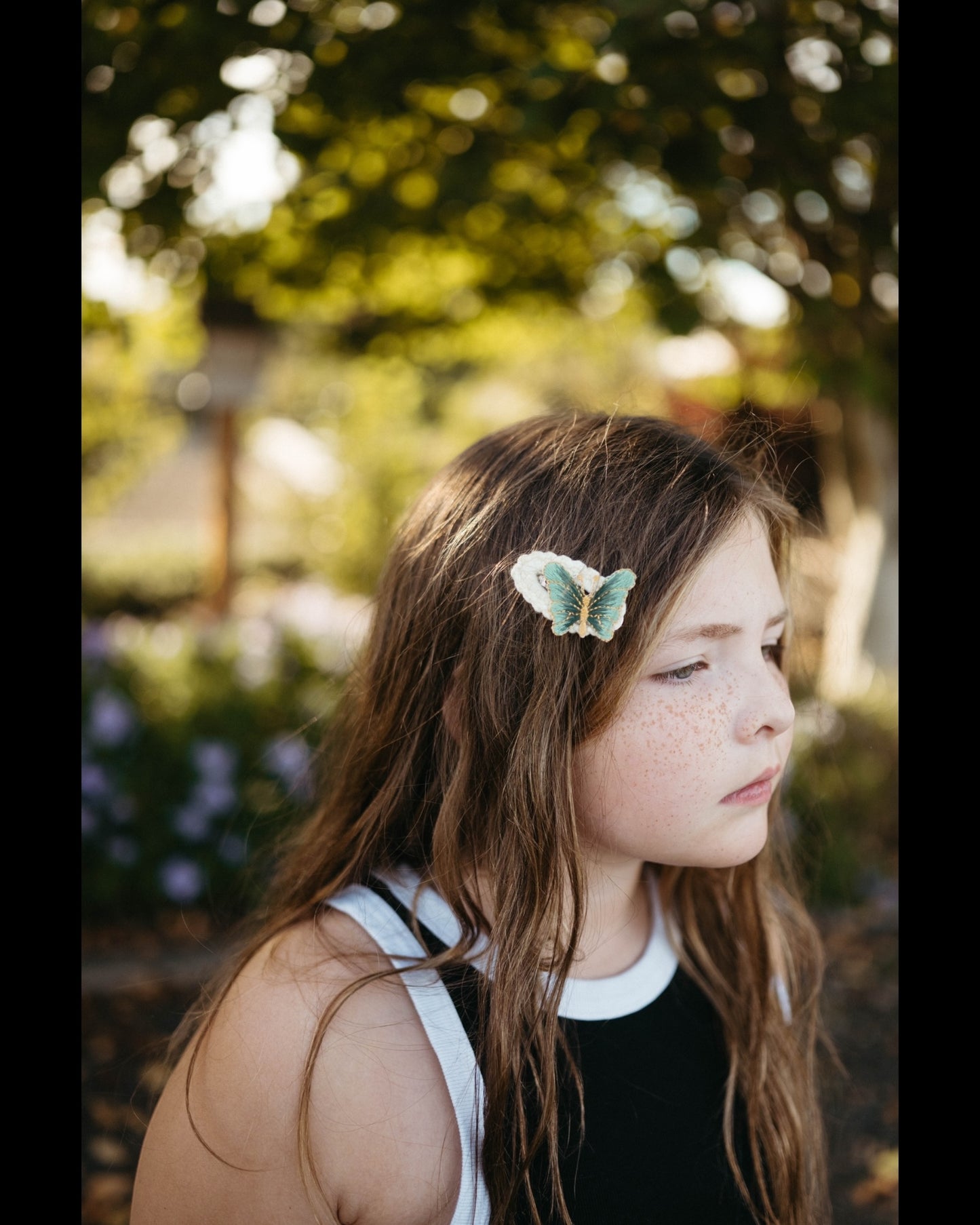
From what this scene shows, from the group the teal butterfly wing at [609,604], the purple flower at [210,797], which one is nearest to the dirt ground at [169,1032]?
the purple flower at [210,797]

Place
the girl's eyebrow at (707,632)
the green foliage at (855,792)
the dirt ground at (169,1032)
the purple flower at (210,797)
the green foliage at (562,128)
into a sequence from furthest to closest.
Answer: the green foliage at (855,792)
the purple flower at (210,797)
the dirt ground at (169,1032)
the green foliage at (562,128)
the girl's eyebrow at (707,632)

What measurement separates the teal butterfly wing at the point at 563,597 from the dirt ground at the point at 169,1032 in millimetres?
1959

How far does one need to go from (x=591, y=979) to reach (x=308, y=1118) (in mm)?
454

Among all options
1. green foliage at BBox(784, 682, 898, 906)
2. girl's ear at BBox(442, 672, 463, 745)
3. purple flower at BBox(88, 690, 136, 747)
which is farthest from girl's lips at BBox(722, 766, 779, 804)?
purple flower at BBox(88, 690, 136, 747)

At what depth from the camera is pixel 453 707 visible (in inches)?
53.3

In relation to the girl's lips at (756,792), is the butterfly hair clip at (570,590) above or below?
above

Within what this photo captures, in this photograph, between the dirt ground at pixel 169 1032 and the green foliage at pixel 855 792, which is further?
the green foliage at pixel 855 792

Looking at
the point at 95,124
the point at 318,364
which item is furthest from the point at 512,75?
the point at 318,364

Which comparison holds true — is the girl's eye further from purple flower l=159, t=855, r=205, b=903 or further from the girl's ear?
purple flower l=159, t=855, r=205, b=903

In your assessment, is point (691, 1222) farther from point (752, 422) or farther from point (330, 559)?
point (330, 559)

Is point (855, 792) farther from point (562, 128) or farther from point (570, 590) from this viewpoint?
point (570, 590)

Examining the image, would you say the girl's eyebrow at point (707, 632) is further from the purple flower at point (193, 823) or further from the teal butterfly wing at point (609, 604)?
the purple flower at point (193, 823)

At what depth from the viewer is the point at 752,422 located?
61.7 inches

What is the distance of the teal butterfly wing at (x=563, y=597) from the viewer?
1.22 metres
